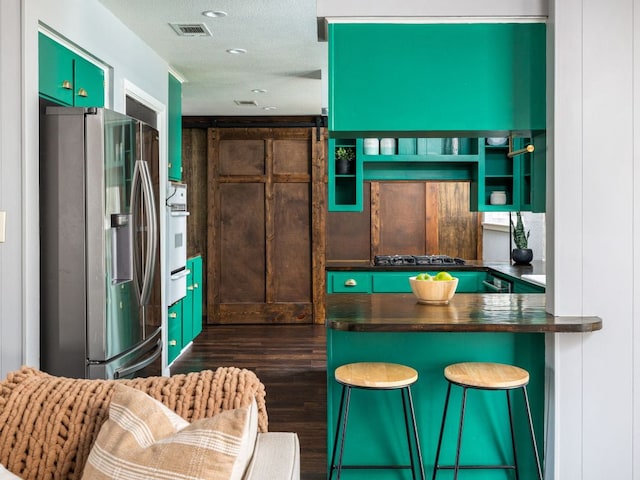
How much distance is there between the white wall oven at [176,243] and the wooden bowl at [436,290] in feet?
9.39

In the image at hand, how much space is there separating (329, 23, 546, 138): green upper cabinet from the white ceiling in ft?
3.60

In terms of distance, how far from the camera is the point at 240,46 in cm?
482

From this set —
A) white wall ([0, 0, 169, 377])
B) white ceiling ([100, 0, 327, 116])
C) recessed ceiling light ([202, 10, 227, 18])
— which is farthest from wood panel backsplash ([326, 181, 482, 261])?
white wall ([0, 0, 169, 377])

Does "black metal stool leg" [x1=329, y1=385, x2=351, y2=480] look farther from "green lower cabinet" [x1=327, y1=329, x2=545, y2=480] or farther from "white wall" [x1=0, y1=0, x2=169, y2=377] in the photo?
"white wall" [x1=0, y1=0, x2=169, y2=377]

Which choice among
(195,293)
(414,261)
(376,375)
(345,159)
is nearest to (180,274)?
(195,293)

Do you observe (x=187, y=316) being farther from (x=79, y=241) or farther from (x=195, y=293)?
(x=79, y=241)

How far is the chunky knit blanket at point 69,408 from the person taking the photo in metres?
1.54

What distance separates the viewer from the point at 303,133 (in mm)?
7957

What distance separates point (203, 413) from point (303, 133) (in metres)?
6.60

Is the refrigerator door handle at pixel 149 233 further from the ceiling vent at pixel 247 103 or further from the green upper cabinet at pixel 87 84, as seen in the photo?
the ceiling vent at pixel 247 103

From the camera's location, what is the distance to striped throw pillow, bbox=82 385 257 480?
1.29 meters
